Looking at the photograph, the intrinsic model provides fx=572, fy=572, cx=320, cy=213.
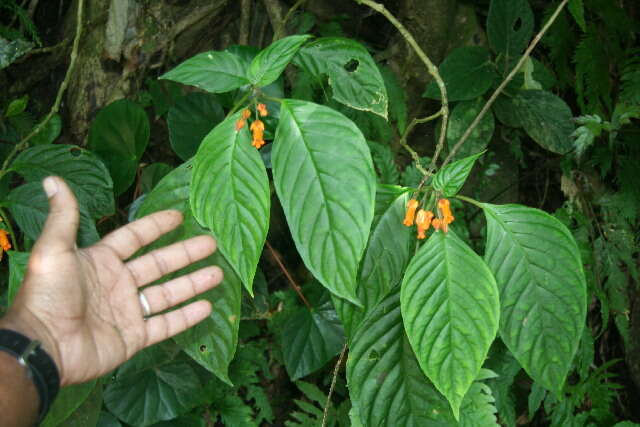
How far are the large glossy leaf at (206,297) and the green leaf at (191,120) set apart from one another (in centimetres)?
59

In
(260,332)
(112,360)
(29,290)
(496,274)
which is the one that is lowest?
(260,332)

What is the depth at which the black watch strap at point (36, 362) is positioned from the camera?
41.8 inches

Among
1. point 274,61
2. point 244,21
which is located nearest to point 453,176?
point 274,61

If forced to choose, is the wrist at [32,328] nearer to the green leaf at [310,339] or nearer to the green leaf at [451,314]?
the green leaf at [451,314]

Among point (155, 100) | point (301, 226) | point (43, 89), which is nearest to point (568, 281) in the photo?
point (301, 226)

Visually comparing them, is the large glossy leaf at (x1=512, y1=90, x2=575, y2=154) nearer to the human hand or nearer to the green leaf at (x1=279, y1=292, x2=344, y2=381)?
the green leaf at (x1=279, y1=292, x2=344, y2=381)

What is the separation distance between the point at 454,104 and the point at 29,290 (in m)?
1.51

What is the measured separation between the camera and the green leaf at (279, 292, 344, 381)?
6.03ft

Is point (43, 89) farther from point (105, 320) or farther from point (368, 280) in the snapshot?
point (368, 280)

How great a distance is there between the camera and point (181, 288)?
128cm

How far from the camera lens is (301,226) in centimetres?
105

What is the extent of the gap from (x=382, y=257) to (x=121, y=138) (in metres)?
1.12

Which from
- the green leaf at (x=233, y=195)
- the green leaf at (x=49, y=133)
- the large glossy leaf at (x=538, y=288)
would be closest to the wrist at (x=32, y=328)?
the green leaf at (x=233, y=195)

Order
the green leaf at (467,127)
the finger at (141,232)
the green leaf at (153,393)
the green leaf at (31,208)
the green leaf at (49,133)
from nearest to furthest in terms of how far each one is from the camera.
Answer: the finger at (141,232), the green leaf at (31,208), the green leaf at (153,393), the green leaf at (467,127), the green leaf at (49,133)
